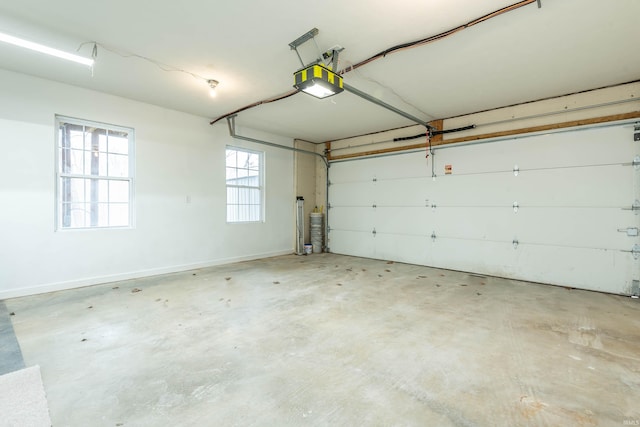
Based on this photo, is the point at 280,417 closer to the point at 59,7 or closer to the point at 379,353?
the point at 379,353

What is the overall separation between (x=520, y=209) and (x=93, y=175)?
676cm

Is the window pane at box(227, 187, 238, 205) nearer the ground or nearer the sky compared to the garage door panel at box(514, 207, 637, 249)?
nearer the sky

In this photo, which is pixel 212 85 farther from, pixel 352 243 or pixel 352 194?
pixel 352 243

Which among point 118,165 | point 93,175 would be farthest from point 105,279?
point 118,165

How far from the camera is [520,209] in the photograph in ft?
15.4

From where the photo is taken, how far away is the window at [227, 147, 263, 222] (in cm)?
604

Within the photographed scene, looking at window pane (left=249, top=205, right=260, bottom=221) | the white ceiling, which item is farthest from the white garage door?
window pane (left=249, top=205, right=260, bottom=221)

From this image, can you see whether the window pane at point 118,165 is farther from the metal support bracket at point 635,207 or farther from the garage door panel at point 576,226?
the metal support bracket at point 635,207

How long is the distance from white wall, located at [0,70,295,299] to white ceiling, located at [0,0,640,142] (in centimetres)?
37

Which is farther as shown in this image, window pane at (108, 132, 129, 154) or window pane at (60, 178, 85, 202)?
window pane at (108, 132, 129, 154)

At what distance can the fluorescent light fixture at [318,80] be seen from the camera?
9.37 feet

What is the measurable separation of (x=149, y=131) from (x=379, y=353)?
15.9 ft

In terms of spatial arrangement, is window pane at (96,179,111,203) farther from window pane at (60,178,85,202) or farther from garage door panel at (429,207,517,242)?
garage door panel at (429,207,517,242)

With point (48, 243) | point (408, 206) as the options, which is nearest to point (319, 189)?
point (408, 206)
